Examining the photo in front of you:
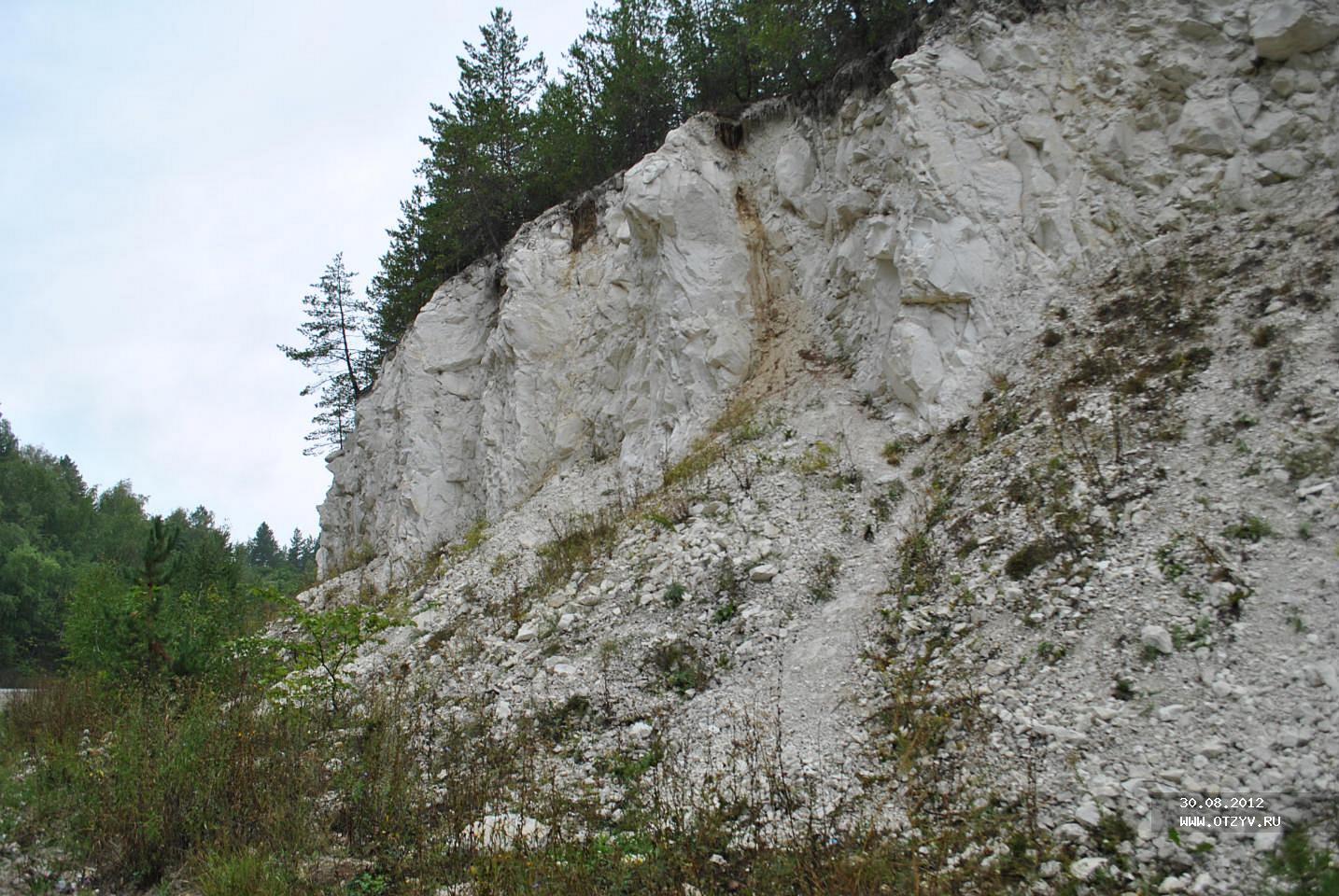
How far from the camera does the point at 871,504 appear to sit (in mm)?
A: 9727

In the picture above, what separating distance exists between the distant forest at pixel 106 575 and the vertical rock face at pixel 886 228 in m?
6.11

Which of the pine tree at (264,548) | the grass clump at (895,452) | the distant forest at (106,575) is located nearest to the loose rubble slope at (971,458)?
the grass clump at (895,452)

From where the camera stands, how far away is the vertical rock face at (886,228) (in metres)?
10.8

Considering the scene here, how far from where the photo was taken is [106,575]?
1736 centimetres

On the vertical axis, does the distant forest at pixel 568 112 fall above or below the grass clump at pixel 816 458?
above

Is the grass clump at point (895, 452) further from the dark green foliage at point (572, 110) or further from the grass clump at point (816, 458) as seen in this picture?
the dark green foliage at point (572, 110)

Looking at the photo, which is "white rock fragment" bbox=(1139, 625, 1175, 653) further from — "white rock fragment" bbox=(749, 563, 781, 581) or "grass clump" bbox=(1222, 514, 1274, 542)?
"white rock fragment" bbox=(749, 563, 781, 581)

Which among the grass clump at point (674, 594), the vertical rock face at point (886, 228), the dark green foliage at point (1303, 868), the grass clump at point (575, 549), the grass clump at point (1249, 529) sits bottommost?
the dark green foliage at point (1303, 868)

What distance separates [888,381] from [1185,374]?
401 cm

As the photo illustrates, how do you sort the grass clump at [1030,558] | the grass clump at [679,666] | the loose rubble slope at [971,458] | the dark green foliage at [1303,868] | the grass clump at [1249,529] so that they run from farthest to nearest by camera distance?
the grass clump at [679,666], the grass clump at [1030,558], the grass clump at [1249,529], the loose rubble slope at [971,458], the dark green foliage at [1303,868]

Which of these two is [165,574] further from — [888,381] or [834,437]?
[888,381]

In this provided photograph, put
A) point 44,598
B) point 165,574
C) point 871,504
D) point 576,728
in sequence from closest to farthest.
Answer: point 576,728 < point 871,504 < point 165,574 < point 44,598

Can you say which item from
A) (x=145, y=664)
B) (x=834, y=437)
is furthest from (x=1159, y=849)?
(x=145, y=664)

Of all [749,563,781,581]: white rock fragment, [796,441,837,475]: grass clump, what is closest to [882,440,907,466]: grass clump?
[796,441,837,475]: grass clump
